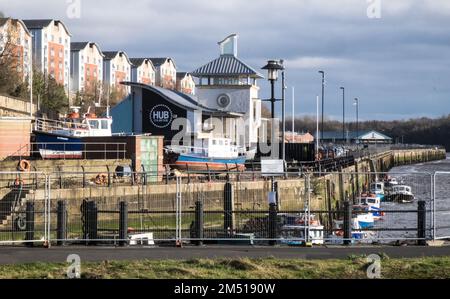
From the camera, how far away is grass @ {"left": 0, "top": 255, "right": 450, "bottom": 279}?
1673 centimetres

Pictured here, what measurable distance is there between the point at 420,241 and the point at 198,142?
157 feet

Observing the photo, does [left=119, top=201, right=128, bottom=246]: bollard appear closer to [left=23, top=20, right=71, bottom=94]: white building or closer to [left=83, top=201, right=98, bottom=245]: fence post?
[left=83, top=201, right=98, bottom=245]: fence post

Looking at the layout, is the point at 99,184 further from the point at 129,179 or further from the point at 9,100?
the point at 9,100

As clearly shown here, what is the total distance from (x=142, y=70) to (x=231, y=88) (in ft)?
230

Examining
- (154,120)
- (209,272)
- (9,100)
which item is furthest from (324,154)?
(209,272)

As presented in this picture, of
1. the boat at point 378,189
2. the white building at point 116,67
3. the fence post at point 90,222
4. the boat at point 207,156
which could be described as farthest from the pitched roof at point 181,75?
the fence post at point 90,222

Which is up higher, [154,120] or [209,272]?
[154,120]

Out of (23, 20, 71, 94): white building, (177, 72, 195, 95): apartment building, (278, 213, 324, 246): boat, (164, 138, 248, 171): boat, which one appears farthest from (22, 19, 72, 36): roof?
(278, 213, 324, 246): boat

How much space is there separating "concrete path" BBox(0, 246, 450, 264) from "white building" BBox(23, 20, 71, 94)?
98.1m
